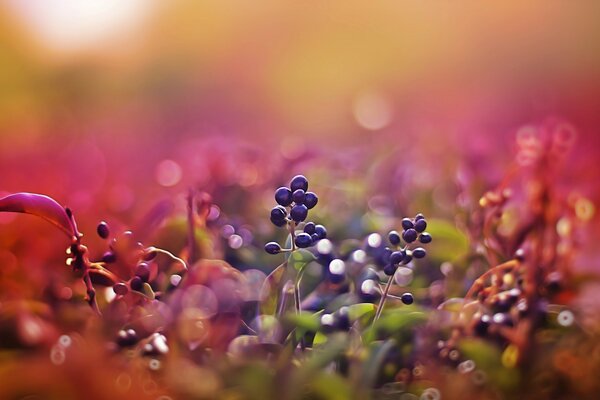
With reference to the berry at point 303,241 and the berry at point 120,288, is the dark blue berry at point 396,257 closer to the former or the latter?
the berry at point 303,241

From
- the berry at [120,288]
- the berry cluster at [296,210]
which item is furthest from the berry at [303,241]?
the berry at [120,288]

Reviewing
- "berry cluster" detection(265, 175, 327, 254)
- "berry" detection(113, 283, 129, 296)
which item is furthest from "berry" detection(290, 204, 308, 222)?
"berry" detection(113, 283, 129, 296)

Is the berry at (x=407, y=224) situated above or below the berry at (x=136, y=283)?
above

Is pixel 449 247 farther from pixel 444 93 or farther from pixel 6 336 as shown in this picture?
pixel 444 93

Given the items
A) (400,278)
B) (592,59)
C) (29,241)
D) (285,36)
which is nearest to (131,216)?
(29,241)

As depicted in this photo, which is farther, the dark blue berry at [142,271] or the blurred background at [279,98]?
the blurred background at [279,98]

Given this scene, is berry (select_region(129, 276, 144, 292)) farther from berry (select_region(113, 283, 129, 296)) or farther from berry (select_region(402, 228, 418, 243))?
berry (select_region(402, 228, 418, 243))
